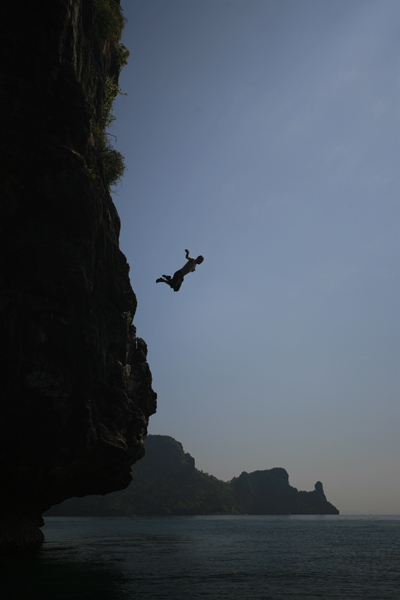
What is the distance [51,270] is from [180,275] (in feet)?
20.3

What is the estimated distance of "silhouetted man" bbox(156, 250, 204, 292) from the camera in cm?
1947

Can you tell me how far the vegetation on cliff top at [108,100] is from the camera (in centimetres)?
2009

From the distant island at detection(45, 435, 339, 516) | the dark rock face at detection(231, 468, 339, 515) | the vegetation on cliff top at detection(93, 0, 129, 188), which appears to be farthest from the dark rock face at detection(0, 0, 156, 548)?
the dark rock face at detection(231, 468, 339, 515)

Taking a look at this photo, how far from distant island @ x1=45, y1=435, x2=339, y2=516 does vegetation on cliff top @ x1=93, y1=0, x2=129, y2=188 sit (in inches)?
5028

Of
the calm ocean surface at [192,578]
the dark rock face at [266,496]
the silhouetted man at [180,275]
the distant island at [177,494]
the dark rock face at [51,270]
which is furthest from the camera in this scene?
the dark rock face at [266,496]

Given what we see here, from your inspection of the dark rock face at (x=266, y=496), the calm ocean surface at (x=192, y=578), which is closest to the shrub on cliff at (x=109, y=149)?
the calm ocean surface at (x=192, y=578)

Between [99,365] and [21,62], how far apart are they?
12956mm

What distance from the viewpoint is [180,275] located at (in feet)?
64.2

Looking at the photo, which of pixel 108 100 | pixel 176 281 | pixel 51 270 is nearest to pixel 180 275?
pixel 176 281

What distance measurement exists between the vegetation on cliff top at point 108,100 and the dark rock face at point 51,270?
5.09ft

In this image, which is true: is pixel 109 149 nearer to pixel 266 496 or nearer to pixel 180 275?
pixel 180 275

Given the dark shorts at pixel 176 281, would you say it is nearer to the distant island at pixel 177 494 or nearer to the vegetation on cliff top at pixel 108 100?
the vegetation on cliff top at pixel 108 100

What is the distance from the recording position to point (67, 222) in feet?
55.9

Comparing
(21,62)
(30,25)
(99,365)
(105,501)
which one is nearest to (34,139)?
(21,62)
